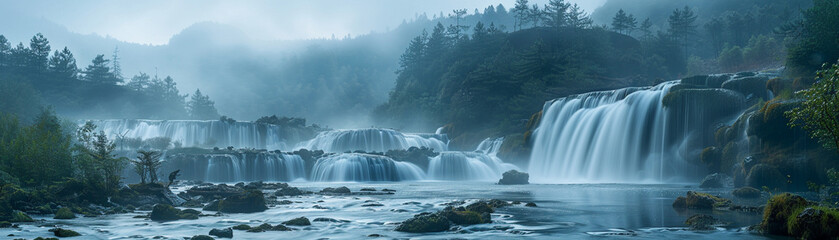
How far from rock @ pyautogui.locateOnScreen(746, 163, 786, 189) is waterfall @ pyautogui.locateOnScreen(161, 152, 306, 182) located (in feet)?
134

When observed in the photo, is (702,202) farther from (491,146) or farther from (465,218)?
(491,146)

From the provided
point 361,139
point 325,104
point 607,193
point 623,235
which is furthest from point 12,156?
point 325,104

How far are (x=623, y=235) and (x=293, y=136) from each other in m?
73.1

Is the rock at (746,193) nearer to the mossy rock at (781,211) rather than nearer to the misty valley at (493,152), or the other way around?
the misty valley at (493,152)

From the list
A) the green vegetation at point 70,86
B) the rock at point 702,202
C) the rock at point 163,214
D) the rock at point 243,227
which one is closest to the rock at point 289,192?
the rock at point 163,214

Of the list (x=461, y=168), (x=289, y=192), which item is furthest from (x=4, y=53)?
(x=289, y=192)

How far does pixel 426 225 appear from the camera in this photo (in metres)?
17.6

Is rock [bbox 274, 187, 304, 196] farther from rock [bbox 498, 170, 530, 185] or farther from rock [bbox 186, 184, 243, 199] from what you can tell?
rock [bbox 498, 170, 530, 185]

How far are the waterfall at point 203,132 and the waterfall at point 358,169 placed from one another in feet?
77.9

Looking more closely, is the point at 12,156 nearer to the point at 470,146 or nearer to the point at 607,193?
the point at 607,193

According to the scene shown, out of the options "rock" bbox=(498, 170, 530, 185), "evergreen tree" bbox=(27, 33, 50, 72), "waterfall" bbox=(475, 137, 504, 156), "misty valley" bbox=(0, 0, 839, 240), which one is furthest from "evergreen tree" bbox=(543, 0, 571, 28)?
"evergreen tree" bbox=(27, 33, 50, 72)

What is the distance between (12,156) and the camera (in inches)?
1113

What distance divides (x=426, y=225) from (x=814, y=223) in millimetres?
9522

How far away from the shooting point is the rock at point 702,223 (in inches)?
680
